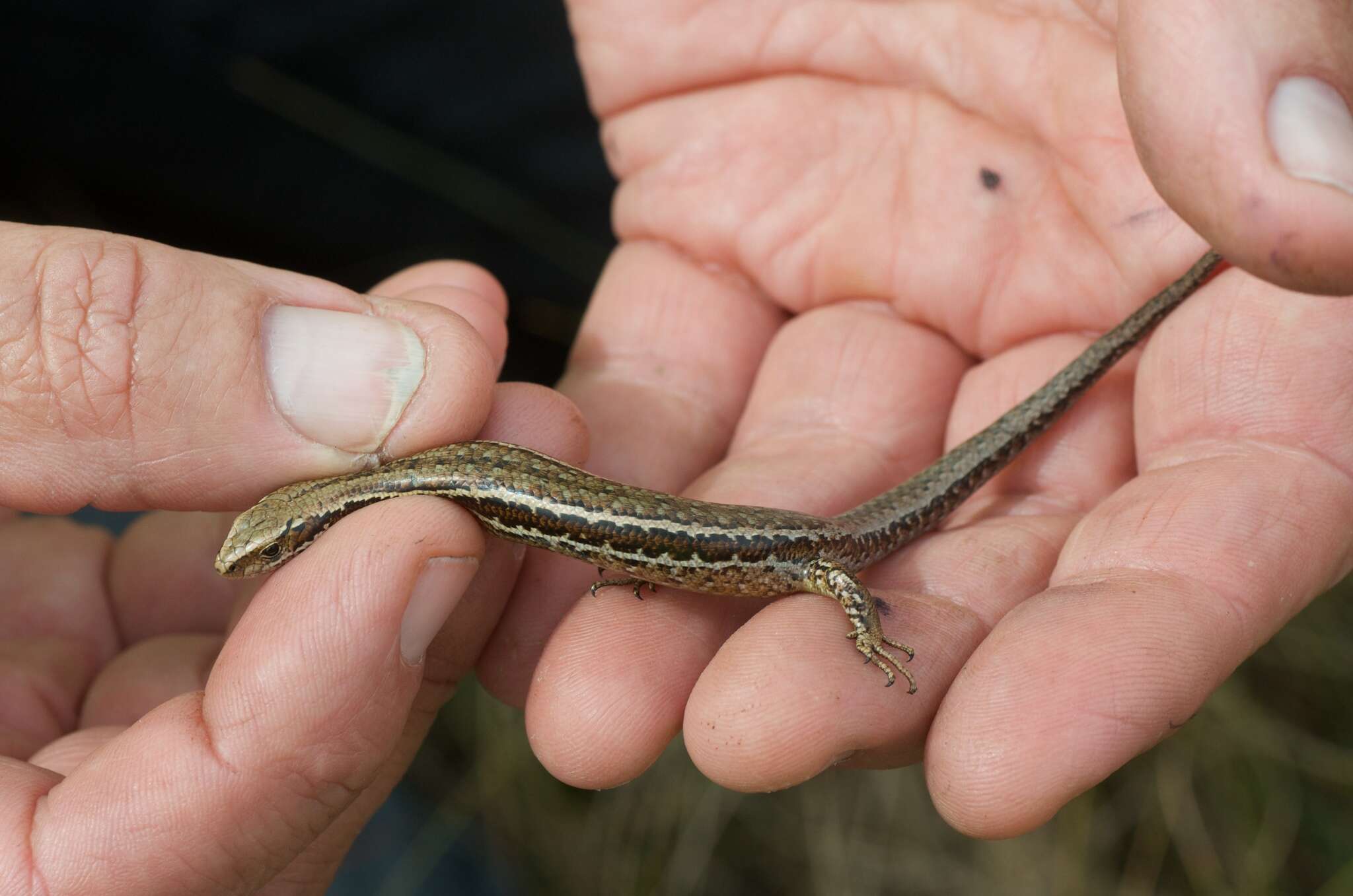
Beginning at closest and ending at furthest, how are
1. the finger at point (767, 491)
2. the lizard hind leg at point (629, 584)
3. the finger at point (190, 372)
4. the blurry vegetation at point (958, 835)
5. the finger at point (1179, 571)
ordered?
the finger at point (1179, 571) < the finger at point (190, 372) < the finger at point (767, 491) < the lizard hind leg at point (629, 584) < the blurry vegetation at point (958, 835)

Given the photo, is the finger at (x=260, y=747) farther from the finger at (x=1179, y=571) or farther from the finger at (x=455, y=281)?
the finger at (x=1179, y=571)

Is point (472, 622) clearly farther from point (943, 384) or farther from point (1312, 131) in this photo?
point (1312, 131)

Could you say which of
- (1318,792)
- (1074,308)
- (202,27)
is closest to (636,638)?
(1074,308)

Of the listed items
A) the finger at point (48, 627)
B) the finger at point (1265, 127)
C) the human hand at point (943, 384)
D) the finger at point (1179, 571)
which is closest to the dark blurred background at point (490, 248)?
the human hand at point (943, 384)

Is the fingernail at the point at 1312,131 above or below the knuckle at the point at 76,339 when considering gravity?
above

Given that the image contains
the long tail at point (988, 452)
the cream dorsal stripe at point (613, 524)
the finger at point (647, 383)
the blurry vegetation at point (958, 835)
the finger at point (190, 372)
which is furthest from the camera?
the blurry vegetation at point (958, 835)

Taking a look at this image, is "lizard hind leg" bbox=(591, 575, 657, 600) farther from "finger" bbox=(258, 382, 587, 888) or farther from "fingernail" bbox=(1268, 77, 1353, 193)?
"fingernail" bbox=(1268, 77, 1353, 193)

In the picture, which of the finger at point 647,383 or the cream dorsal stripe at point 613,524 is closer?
the cream dorsal stripe at point 613,524
